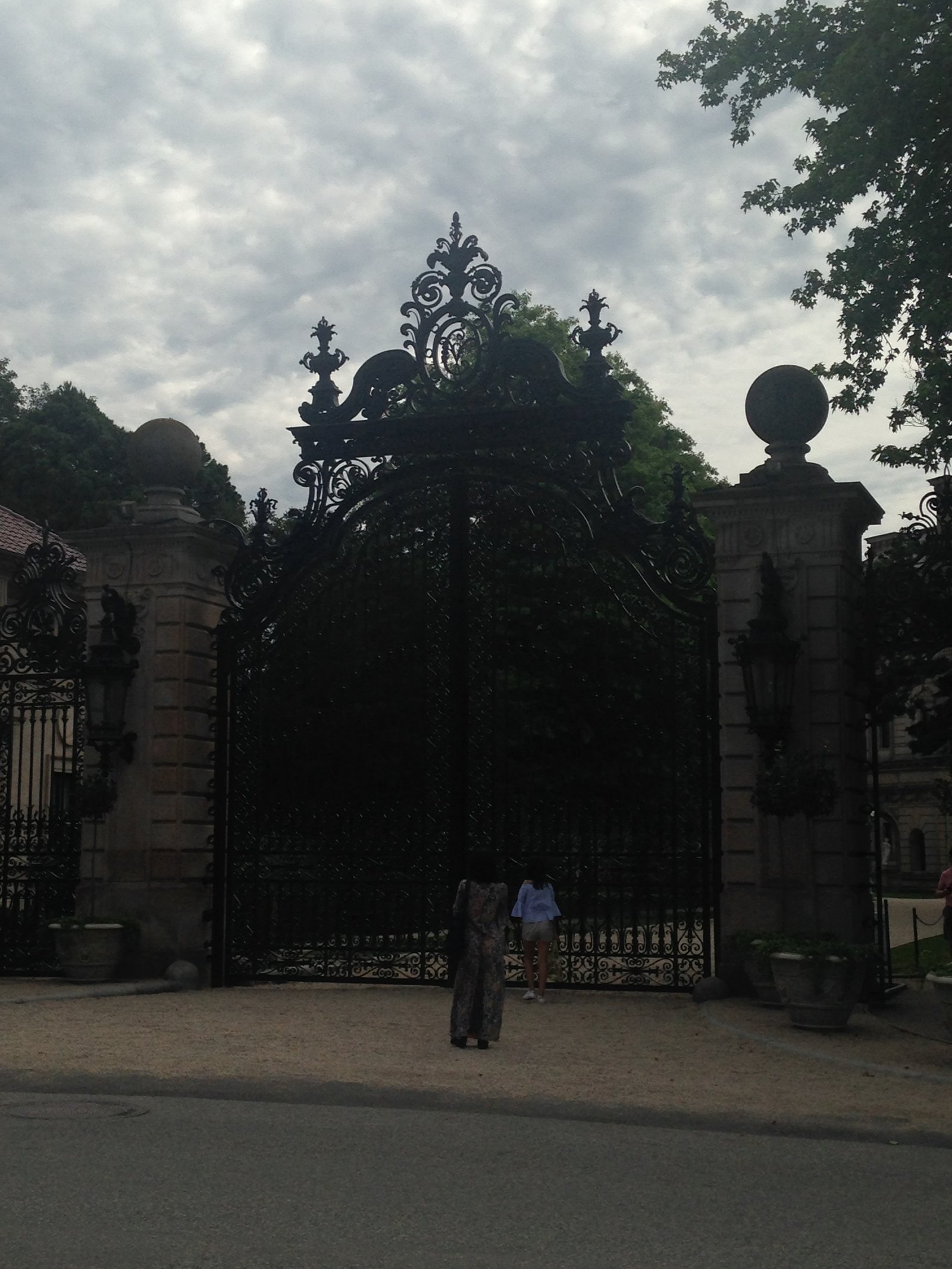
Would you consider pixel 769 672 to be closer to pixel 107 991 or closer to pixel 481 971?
pixel 481 971

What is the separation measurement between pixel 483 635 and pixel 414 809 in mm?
1984

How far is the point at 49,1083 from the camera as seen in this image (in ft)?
32.2

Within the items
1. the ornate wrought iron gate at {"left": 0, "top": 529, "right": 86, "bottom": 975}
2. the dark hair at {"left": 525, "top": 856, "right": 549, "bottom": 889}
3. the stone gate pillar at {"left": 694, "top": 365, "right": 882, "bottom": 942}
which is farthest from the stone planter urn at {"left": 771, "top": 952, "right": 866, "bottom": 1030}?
the ornate wrought iron gate at {"left": 0, "top": 529, "right": 86, "bottom": 975}

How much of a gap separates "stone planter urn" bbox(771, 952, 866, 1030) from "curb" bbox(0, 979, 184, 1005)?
6.77m

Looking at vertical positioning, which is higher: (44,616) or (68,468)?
(68,468)

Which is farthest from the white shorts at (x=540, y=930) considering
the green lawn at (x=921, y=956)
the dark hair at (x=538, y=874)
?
the green lawn at (x=921, y=956)

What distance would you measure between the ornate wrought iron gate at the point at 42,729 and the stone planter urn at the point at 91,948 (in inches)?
43.6

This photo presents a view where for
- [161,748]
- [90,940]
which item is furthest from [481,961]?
[161,748]

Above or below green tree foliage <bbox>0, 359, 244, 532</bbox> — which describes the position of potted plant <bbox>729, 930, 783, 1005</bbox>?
below

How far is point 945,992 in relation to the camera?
11.2m

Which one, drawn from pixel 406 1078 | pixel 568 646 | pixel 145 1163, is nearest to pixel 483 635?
pixel 568 646

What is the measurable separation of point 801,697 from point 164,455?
777 centimetres

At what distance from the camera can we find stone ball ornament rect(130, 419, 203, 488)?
59.1ft

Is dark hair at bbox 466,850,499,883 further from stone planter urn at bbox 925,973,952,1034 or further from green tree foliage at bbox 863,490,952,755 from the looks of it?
green tree foliage at bbox 863,490,952,755
